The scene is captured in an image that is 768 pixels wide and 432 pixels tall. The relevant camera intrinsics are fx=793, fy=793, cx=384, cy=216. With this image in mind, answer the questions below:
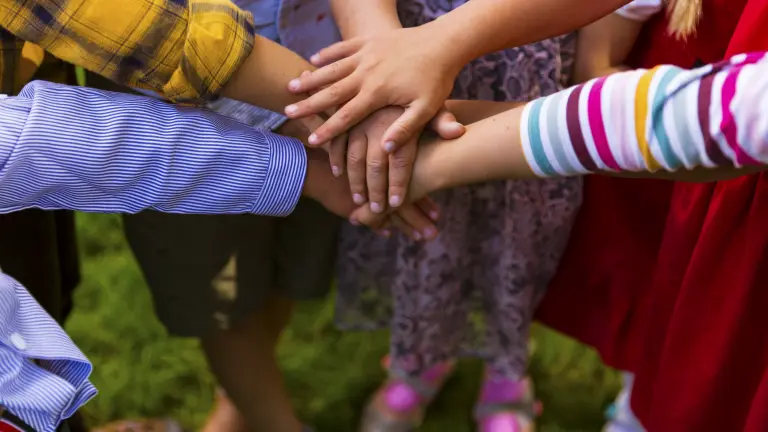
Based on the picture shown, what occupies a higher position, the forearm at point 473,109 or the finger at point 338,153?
the forearm at point 473,109

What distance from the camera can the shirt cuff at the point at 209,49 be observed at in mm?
681

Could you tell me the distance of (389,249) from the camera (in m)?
1.00

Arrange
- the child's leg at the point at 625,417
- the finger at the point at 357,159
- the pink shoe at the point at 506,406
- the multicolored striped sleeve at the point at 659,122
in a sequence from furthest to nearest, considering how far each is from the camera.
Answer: the pink shoe at the point at 506,406, the child's leg at the point at 625,417, the finger at the point at 357,159, the multicolored striped sleeve at the point at 659,122

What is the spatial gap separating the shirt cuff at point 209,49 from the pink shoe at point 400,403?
57 cm

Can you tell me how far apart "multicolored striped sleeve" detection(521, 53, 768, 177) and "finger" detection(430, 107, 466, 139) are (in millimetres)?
93

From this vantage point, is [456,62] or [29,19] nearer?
A: [29,19]

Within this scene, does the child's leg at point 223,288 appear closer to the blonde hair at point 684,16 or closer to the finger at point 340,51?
the finger at point 340,51

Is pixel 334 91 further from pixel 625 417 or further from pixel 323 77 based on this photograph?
pixel 625 417

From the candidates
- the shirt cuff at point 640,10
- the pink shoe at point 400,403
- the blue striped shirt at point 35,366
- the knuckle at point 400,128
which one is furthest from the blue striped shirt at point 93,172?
the pink shoe at point 400,403

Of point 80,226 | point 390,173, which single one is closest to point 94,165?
point 390,173

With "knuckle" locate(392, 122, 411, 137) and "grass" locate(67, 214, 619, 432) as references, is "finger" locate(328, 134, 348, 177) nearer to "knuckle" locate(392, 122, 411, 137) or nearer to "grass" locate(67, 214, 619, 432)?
"knuckle" locate(392, 122, 411, 137)

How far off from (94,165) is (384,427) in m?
0.65

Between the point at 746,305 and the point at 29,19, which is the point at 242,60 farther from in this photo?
the point at 746,305

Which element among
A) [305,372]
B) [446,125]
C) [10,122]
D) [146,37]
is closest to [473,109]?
[446,125]
